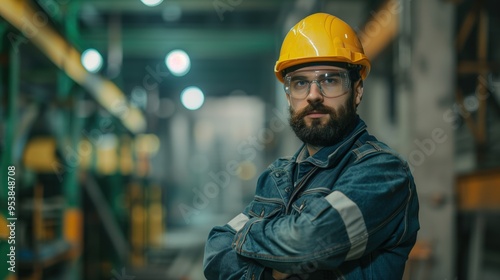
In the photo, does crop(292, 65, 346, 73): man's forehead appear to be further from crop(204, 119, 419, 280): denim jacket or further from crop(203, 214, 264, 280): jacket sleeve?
crop(203, 214, 264, 280): jacket sleeve

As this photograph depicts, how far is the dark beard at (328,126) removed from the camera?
1898 mm

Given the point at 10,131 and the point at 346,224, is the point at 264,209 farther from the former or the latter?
the point at 10,131

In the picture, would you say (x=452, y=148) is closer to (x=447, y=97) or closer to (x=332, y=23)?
(x=447, y=97)

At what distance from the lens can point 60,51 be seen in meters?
5.50

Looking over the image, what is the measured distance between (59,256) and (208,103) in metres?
16.6

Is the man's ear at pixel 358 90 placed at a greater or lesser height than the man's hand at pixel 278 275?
greater

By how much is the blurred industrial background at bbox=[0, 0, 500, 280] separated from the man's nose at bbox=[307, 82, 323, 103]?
6.10ft

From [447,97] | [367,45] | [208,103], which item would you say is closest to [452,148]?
[447,97]

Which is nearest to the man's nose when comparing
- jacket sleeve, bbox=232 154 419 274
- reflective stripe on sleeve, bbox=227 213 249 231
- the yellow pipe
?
jacket sleeve, bbox=232 154 419 274

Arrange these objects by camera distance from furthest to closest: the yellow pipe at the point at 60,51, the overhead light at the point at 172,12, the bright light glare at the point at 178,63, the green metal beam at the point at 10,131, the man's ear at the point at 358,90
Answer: the overhead light at the point at 172,12, the bright light glare at the point at 178,63, the yellow pipe at the point at 60,51, the green metal beam at the point at 10,131, the man's ear at the point at 358,90

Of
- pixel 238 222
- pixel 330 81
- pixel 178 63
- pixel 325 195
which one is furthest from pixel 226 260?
pixel 178 63

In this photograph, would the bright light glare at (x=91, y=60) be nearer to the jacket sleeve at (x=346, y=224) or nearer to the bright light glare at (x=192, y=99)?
the bright light glare at (x=192, y=99)

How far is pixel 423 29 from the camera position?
5516 millimetres

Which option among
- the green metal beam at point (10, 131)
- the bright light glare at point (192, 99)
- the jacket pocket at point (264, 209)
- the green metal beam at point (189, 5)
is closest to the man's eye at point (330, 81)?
the jacket pocket at point (264, 209)
